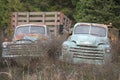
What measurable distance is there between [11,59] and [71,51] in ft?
7.06

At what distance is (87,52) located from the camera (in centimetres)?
1370

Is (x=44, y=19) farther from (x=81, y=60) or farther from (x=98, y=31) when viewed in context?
(x=81, y=60)

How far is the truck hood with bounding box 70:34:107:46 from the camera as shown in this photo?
45.5ft

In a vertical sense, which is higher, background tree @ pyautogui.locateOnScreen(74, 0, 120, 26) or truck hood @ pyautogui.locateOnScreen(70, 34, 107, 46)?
background tree @ pyautogui.locateOnScreen(74, 0, 120, 26)

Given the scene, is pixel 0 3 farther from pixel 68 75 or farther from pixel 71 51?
pixel 68 75

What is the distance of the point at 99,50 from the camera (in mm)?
13664

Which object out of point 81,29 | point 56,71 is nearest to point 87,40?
point 81,29

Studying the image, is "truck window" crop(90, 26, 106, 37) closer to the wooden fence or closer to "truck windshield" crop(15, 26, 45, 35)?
"truck windshield" crop(15, 26, 45, 35)

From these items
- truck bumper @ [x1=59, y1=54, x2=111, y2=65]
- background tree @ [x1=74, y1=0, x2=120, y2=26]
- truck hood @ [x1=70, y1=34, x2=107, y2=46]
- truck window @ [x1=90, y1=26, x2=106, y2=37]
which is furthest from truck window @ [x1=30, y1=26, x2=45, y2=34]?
background tree @ [x1=74, y1=0, x2=120, y2=26]

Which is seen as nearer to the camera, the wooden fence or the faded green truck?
the faded green truck

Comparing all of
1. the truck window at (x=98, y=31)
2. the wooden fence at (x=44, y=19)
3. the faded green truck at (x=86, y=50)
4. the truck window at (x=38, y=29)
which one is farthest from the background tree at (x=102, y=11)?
the faded green truck at (x=86, y=50)

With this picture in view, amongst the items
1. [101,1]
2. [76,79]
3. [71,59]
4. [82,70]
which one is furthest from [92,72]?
[101,1]

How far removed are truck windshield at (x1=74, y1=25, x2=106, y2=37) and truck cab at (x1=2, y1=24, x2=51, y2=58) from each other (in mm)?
1487

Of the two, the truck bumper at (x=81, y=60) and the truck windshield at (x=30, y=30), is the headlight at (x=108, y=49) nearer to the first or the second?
the truck bumper at (x=81, y=60)
